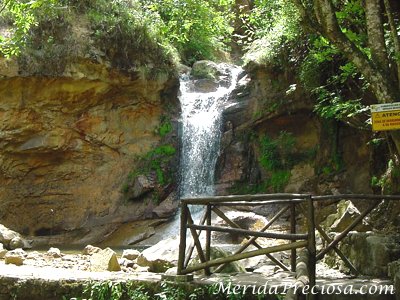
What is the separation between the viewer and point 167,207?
15406 mm

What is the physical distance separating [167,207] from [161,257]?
7.39m

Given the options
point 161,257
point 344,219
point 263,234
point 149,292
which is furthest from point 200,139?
point 263,234

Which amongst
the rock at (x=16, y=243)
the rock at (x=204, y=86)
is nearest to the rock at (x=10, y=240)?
the rock at (x=16, y=243)

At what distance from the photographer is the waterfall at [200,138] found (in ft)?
52.0

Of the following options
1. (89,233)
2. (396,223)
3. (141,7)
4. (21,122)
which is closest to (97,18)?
(141,7)

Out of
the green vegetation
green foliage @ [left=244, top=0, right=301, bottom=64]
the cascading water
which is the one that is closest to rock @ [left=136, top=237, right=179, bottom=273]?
the green vegetation

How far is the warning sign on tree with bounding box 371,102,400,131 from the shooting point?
4988 mm

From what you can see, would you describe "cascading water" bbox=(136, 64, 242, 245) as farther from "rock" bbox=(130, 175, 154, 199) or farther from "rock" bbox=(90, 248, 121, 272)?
"rock" bbox=(90, 248, 121, 272)

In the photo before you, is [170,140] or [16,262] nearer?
[16,262]

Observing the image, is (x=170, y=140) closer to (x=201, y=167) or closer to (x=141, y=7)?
(x=201, y=167)

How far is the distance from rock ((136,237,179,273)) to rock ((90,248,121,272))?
616mm

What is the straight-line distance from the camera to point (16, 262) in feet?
25.0

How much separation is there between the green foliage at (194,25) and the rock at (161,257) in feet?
16.8

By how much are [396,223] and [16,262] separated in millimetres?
6256
